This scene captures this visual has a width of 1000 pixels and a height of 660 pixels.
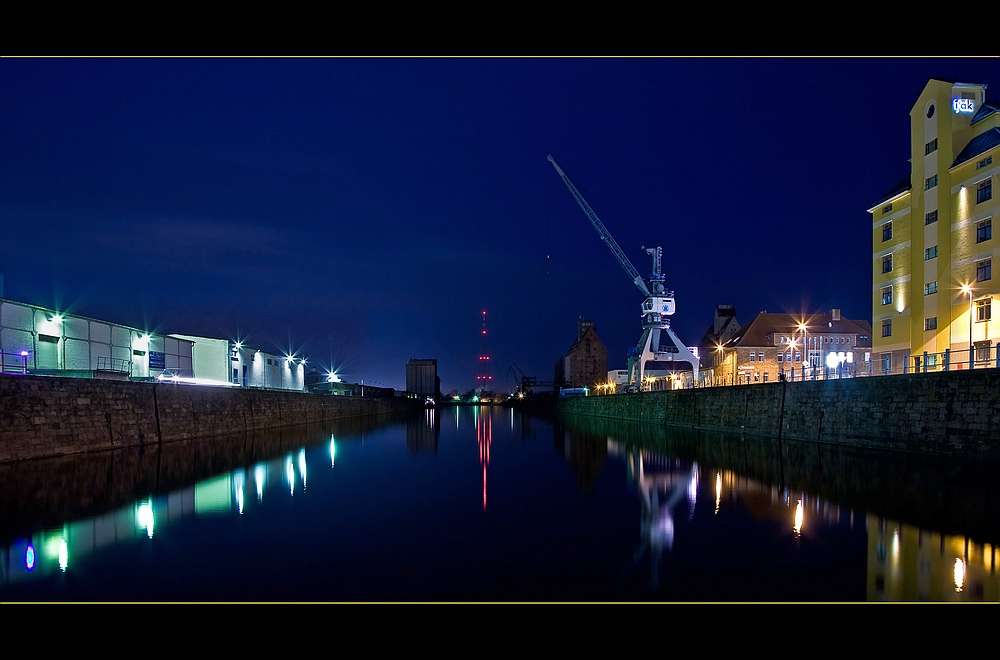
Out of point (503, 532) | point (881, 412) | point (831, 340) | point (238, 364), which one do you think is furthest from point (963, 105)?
point (238, 364)

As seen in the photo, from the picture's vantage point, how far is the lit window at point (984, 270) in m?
29.2

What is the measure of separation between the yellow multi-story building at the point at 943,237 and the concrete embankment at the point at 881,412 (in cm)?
319

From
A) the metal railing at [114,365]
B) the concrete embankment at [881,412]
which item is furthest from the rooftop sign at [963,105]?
the metal railing at [114,365]

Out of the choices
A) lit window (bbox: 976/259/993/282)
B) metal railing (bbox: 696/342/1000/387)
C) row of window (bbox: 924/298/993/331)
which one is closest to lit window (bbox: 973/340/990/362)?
metal railing (bbox: 696/342/1000/387)

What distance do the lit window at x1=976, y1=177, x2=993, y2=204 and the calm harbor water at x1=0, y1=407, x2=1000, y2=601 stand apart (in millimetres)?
14691

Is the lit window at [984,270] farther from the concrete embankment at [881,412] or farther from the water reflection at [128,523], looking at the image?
the water reflection at [128,523]

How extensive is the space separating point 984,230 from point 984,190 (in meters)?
1.85

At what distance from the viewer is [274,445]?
1431 inches

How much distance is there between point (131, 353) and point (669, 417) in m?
37.8

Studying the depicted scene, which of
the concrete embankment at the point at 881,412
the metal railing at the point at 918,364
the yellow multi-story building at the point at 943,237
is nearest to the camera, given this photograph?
the concrete embankment at the point at 881,412

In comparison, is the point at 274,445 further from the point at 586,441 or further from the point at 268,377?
the point at 268,377

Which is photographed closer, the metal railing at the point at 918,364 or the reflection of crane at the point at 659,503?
the reflection of crane at the point at 659,503

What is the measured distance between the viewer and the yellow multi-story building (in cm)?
2961

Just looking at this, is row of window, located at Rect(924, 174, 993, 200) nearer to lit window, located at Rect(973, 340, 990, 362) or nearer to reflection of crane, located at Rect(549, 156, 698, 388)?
lit window, located at Rect(973, 340, 990, 362)
